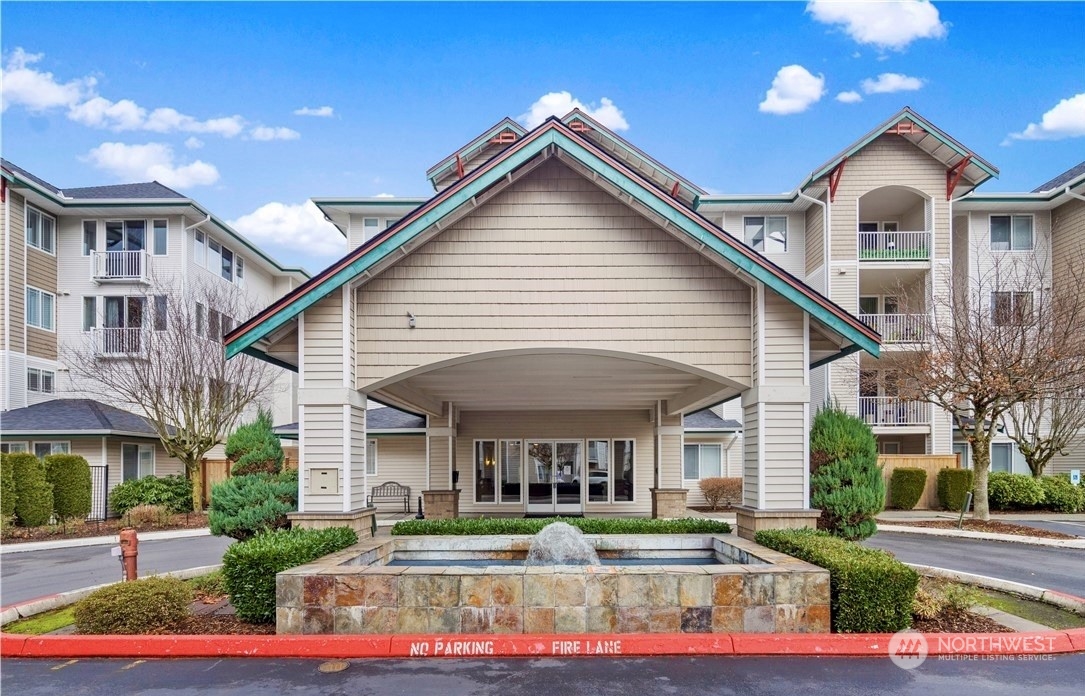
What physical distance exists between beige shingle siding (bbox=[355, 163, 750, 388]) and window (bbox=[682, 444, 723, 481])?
16.2 metres

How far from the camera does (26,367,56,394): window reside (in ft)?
81.0

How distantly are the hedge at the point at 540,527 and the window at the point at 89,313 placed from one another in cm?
2075

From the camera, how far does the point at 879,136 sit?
2583 centimetres

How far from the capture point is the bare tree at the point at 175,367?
73.3ft

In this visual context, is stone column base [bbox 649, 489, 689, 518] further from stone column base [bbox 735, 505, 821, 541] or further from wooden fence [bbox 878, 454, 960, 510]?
stone column base [bbox 735, 505, 821, 541]

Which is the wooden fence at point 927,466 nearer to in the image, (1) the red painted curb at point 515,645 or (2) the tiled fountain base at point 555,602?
(1) the red painted curb at point 515,645

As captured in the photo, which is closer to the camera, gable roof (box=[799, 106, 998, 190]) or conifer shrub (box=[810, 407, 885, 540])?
conifer shrub (box=[810, 407, 885, 540])

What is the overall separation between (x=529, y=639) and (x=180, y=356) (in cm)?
1933

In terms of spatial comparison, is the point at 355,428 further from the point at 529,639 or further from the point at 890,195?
the point at 890,195

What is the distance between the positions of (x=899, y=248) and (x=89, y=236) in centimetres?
3135

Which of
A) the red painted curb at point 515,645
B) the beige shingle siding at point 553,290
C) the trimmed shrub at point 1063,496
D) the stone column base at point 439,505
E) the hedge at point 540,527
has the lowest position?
the trimmed shrub at point 1063,496

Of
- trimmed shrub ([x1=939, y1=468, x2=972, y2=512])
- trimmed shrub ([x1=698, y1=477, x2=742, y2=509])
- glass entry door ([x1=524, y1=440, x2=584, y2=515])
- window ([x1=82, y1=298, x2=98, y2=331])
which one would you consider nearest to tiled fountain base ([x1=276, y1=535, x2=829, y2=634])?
glass entry door ([x1=524, y1=440, x2=584, y2=515])

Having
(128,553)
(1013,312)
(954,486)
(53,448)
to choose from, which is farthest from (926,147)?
(53,448)

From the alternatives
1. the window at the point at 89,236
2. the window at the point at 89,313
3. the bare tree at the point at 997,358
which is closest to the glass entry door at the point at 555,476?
the bare tree at the point at 997,358
